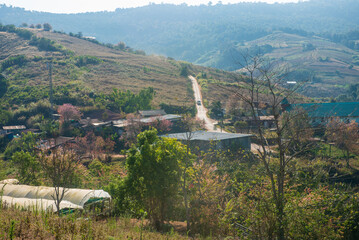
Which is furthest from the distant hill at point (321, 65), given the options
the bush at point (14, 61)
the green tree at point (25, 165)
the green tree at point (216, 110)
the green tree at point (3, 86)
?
the green tree at point (25, 165)

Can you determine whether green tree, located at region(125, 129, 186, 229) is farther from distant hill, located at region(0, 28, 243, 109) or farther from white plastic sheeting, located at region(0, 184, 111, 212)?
distant hill, located at region(0, 28, 243, 109)

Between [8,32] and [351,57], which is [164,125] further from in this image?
[351,57]

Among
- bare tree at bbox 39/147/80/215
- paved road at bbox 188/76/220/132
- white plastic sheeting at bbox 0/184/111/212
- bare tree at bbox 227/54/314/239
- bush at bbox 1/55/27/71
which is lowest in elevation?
paved road at bbox 188/76/220/132

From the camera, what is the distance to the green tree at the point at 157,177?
1320cm

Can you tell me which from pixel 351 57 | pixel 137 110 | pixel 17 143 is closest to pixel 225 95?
pixel 137 110

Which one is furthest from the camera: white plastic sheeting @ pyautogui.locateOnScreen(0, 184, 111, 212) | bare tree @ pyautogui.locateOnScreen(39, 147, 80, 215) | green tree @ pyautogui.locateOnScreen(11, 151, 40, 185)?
green tree @ pyautogui.locateOnScreen(11, 151, 40, 185)

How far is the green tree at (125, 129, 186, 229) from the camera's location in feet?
43.3

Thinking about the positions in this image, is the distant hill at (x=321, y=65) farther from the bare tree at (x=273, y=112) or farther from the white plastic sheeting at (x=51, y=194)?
the bare tree at (x=273, y=112)

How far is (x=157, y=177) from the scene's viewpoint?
13102 millimetres

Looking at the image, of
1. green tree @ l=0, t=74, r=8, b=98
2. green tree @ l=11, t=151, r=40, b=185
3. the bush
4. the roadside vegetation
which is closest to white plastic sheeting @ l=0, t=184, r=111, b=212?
the roadside vegetation

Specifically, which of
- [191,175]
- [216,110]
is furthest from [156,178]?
[216,110]

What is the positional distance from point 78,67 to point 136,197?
7633 centimetres

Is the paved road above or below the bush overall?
below

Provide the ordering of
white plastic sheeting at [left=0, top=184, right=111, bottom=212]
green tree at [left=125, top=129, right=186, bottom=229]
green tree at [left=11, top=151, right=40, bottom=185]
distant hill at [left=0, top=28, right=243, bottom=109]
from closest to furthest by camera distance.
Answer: green tree at [left=125, top=129, right=186, bottom=229] < white plastic sheeting at [left=0, top=184, right=111, bottom=212] < green tree at [left=11, top=151, right=40, bottom=185] < distant hill at [left=0, top=28, right=243, bottom=109]
